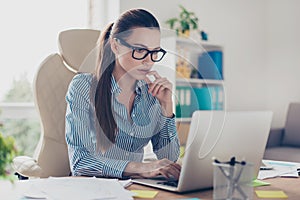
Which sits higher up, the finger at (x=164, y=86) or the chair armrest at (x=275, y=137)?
the finger at (x=164, y=86)

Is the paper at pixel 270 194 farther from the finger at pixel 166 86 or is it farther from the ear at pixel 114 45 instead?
the ear at pixel 114 45

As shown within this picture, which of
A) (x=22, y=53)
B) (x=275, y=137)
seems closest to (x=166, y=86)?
(x=22, y=53)

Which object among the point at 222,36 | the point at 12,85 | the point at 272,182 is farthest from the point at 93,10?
the point at 272,182

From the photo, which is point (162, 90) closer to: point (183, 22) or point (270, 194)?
point (270, 194)

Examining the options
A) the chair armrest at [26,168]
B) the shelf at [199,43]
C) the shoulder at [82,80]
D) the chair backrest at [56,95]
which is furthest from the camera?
the shelf at [199,43]

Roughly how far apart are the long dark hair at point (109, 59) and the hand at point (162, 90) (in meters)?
0.15

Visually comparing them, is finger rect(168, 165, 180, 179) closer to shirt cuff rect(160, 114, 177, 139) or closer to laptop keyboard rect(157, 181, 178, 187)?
laptop keyboard rect(157, 181, 178, 187)

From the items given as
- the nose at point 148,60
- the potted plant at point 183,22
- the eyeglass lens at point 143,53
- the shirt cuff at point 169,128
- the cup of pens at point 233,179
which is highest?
the potted plant at point 183,22

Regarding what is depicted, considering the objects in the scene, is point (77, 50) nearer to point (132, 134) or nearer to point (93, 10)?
point (132, 134)

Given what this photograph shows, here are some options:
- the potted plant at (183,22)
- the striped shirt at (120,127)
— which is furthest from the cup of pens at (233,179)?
the potted plant at (183,22)

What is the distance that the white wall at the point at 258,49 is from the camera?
4473mm

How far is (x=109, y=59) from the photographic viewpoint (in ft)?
5.38

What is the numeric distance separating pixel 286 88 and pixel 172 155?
3.41 m

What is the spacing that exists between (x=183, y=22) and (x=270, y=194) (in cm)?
283
